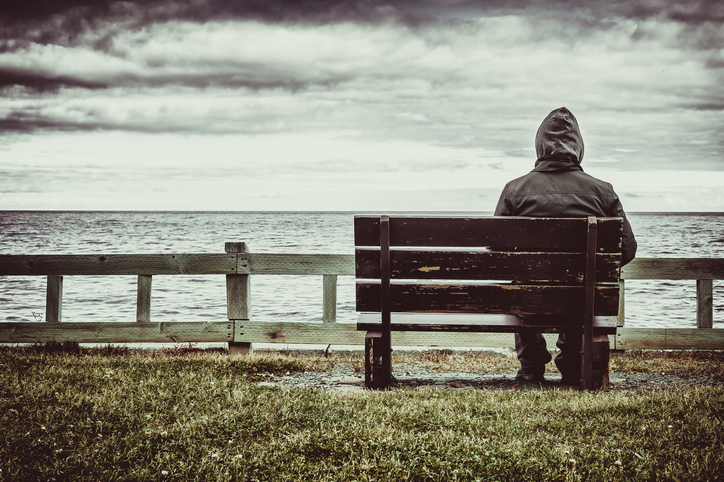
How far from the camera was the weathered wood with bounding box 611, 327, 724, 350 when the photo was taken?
6.50 meters

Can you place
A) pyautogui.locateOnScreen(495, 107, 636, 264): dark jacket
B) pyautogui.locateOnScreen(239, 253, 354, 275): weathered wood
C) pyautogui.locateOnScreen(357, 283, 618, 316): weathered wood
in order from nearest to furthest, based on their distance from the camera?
pyautogui.locateOnScreen(357, 283, 618, 316): weathered wood < pyautogui.locateOnScreen(495, 107, 636, 264): dark jacket < pyautogui.locateOnScreen(239, 253, 354, 275): weathered wood

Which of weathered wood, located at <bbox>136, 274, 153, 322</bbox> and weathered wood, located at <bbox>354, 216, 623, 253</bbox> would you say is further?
weathered wood, located at <bbox>136, 274, 153, 322</bbox>

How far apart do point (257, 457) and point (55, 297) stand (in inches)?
183

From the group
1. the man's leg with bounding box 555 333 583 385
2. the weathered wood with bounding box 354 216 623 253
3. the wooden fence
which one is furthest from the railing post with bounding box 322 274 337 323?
the man's leg with bounding box 555 333 583 385

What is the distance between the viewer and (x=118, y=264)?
661 cm

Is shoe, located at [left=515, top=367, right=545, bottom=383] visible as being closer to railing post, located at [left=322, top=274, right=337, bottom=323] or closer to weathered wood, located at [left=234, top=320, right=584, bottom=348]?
weathered wood, located at [left=234, top=320, right=584, bottom=348]

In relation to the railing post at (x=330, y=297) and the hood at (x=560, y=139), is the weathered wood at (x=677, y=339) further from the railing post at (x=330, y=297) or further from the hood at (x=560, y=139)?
the railing post at (x=330, y=297)

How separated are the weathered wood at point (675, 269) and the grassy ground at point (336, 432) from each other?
6.84ft

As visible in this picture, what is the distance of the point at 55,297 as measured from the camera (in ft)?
21.9

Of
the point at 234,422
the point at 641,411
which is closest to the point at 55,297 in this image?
the point at 234,422

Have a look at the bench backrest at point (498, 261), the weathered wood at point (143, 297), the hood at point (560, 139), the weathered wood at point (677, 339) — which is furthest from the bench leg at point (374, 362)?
the weathered wood at point (677, 339)

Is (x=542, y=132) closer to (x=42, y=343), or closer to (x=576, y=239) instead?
(x=576, y=239)

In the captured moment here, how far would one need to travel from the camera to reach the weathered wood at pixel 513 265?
444cm

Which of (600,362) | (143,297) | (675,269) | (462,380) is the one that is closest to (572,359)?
(600,362)
